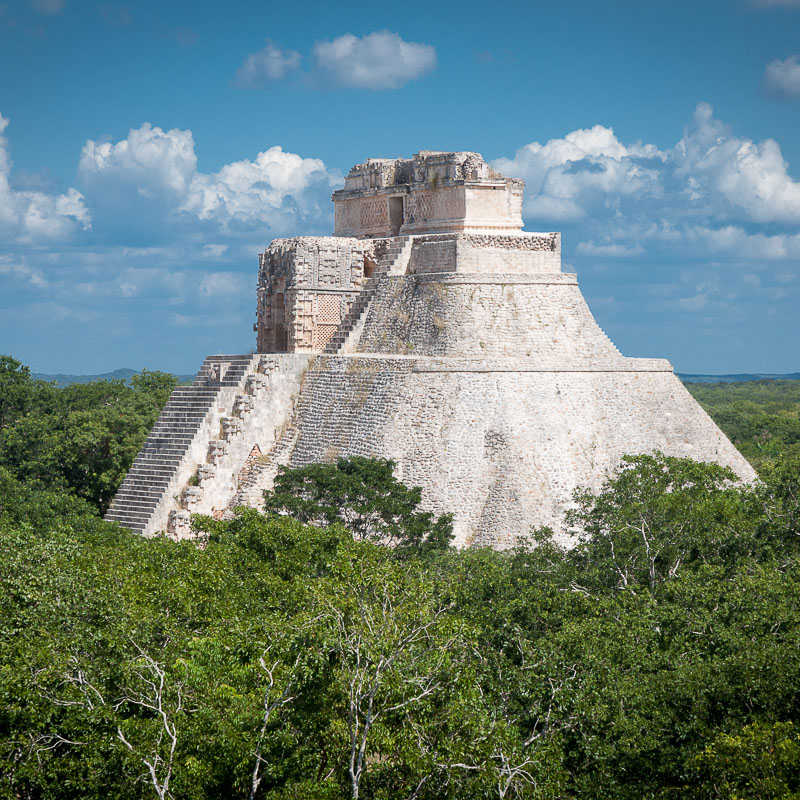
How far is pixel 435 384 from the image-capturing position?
27984 millimetres

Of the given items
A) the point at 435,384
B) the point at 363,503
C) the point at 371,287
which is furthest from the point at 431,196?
the point at 363,503

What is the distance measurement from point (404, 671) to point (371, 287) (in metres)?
19.6

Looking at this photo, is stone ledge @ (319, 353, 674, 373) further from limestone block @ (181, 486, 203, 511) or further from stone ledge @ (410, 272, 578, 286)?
limestone block @ (181, 486, 203, 511)

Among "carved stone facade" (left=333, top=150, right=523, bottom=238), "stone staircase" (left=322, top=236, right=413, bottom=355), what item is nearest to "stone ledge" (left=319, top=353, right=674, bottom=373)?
"stone staircase" (left=322, top=236, right=413, bottom=355)

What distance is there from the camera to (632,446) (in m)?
27.8

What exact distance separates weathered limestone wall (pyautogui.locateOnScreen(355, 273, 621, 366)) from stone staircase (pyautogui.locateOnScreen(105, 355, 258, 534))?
3.81 meters

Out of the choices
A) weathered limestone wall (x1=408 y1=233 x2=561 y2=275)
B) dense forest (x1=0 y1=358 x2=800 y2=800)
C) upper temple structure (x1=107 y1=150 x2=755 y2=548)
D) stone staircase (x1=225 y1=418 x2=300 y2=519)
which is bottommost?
dense forest (x1=0 y1=358 x2=800 y2=800)

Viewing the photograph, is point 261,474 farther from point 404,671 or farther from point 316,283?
point 404,671

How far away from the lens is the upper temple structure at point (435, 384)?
1059 inches

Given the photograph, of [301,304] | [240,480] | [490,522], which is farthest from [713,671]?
[301,304]

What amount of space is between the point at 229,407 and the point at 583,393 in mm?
8426

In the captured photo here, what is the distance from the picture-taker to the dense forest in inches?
515

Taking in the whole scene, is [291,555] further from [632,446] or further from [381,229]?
[381,229]

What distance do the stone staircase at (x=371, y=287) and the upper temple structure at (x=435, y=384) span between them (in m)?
0.06
